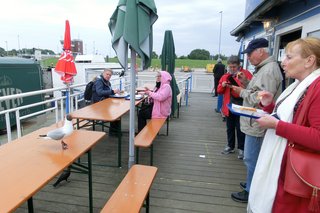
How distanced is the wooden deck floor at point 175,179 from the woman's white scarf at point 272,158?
3.67 ft

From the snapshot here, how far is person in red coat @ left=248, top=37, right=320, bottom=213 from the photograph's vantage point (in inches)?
56.5

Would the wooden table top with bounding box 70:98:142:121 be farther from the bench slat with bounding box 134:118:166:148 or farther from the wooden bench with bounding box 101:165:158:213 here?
the wooden bench with bounding box 101:165:158:213

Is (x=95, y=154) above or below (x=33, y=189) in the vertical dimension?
below

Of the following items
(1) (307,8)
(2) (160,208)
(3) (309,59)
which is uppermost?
(1) (307,8)

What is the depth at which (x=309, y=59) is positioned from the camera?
1548 millimetres

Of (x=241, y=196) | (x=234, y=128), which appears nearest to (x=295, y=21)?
(x=234, y=128)

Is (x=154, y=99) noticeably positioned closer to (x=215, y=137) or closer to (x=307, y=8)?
(x=215, y=137)

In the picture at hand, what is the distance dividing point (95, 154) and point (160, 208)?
185 centimetres

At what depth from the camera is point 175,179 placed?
11.3 ft

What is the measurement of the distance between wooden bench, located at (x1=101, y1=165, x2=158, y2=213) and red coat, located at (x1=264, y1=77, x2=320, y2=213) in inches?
38.3

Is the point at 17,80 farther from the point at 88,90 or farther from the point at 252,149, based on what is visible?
the point at 252,149

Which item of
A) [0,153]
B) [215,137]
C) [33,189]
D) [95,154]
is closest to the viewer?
[33,189]

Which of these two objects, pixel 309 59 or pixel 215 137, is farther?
pixel 215 137

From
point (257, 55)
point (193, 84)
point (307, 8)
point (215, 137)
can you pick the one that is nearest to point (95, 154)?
point (215, 137)
